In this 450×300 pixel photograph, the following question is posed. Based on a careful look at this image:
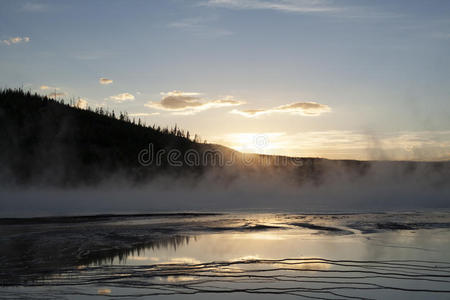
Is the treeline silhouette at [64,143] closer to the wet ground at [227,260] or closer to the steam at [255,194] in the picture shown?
the steam at [255,194]

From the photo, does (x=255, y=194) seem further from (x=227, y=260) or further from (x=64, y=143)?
(x=227, y=260)

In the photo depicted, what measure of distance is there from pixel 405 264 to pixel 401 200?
20.9 m

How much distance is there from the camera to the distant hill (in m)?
33.0

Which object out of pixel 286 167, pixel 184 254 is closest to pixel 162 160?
pixel 286 167

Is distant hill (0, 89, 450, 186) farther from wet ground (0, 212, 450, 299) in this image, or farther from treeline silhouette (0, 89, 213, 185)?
wet ground (0, 212, 450, 299)

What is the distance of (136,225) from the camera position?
15.6 meters

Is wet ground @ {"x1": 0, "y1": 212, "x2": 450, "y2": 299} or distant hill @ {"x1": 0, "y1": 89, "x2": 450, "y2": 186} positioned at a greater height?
distant hill @ {"x1": 0, "y1": 89, "x2": 450, "y2": 186}

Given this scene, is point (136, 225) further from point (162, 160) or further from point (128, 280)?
point (162, 160)

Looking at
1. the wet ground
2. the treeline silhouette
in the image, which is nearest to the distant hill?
the treeline silhouette

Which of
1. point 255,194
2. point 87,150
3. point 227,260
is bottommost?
point 227,260

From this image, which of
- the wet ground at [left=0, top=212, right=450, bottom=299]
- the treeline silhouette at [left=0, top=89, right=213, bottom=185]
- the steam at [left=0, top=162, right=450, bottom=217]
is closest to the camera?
the wet ground at [left=0, top=212, right=450, bottom=299]

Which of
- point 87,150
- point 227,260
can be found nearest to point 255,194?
point 87,150

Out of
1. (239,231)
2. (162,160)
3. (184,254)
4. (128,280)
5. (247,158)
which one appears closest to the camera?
(128,280)

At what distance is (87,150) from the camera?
35.8 m
